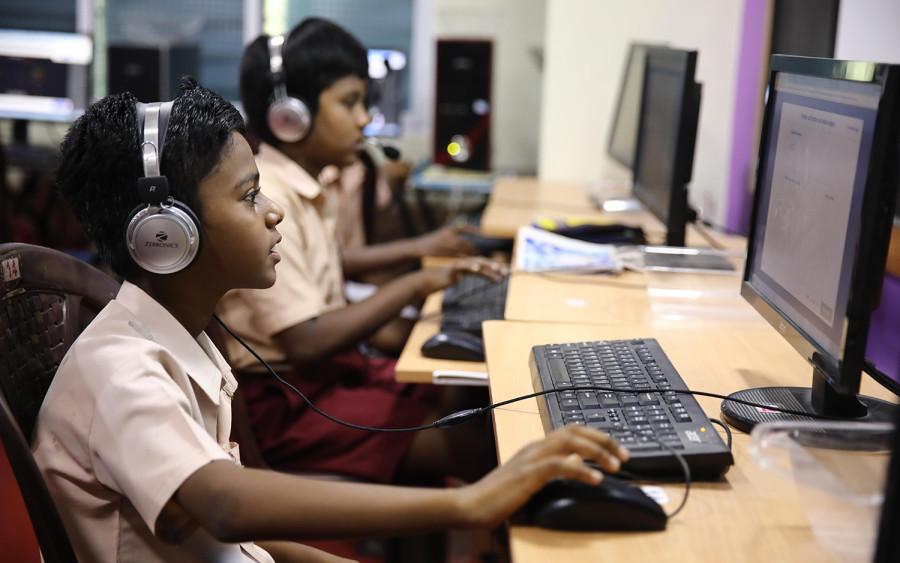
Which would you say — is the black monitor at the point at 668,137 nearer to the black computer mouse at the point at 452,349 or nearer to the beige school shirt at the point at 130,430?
the black computer mouse at the point at 452,349

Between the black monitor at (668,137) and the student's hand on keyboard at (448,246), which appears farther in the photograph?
the student's hand on keyboard at (448,246)

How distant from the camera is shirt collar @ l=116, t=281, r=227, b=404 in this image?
92cm

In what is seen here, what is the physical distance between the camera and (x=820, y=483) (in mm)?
724

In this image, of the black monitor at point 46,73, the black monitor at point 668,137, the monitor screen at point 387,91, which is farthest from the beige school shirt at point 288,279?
the black monitor at point 46,73

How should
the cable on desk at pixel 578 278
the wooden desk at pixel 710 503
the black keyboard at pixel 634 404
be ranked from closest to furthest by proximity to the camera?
the wooden desk at pixel 710 503 < the black keyboard at pixel 634 404 < the cable on desk at pixel 578 278

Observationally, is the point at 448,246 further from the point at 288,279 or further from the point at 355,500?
the point at 355,500

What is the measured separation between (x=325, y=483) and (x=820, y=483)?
1.40 feet

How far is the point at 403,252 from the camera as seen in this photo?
7.47ft

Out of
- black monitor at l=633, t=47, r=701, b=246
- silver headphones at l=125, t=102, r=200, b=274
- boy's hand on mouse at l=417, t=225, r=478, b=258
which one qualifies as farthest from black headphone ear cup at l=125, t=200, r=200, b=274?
boy's hand on mouse at l=417, t=225, r=478, b=258

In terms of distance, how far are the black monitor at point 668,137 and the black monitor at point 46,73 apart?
287 cm

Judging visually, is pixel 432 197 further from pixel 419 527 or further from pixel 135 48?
pixel 419 527

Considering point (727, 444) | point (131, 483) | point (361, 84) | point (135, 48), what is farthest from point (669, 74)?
point (135, 48)

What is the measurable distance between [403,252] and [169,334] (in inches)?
53.5

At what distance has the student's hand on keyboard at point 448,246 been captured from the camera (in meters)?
2.24
